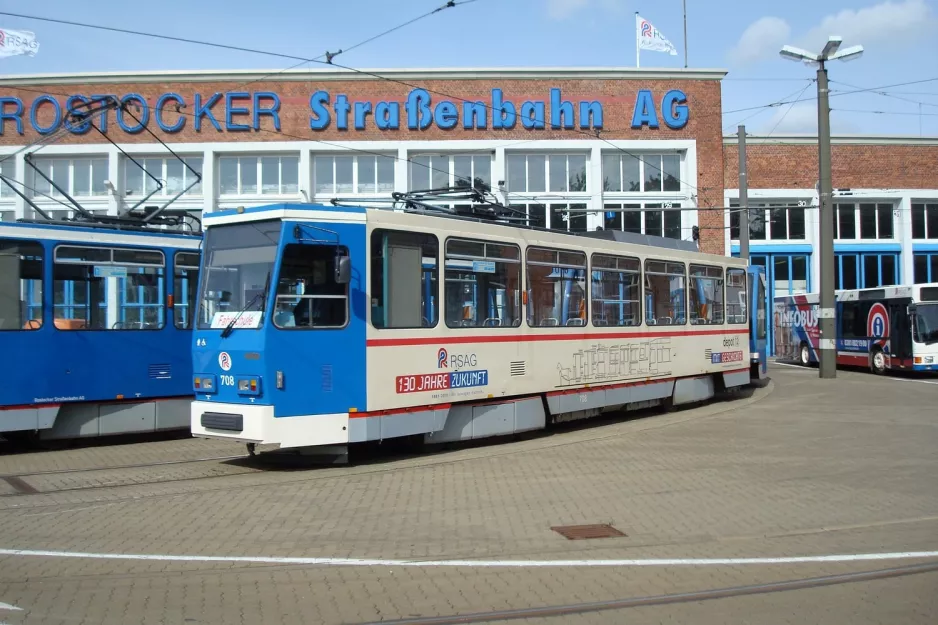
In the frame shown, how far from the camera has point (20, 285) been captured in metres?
12.1

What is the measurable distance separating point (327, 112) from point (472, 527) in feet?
88.8

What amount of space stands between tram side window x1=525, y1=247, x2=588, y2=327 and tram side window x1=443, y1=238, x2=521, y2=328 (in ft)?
1.23

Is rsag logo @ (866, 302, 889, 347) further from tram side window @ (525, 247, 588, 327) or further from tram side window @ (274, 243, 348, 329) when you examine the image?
tram side window @ (274, 243, 348, 329)

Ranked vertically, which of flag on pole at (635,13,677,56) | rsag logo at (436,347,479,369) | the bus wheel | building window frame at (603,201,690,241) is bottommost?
the bus wheel

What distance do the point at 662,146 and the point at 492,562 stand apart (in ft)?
96.7

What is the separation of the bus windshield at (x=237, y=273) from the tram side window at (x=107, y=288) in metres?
2.92

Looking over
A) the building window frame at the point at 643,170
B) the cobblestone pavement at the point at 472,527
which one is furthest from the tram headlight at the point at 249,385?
the building window frame at the point at 643,170

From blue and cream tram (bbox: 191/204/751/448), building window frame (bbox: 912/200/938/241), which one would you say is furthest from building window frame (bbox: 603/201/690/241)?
blue and cream tram (bbox: 191/204/751/448)

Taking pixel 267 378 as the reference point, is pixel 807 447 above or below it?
below

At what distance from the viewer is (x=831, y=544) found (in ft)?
24.1

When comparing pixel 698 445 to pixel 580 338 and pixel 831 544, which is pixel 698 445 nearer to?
pixel 580 338

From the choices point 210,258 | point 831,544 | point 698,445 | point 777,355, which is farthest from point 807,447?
point 777,355

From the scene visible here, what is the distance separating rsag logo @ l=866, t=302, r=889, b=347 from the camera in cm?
2898

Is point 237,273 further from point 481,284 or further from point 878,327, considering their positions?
point 878,327
